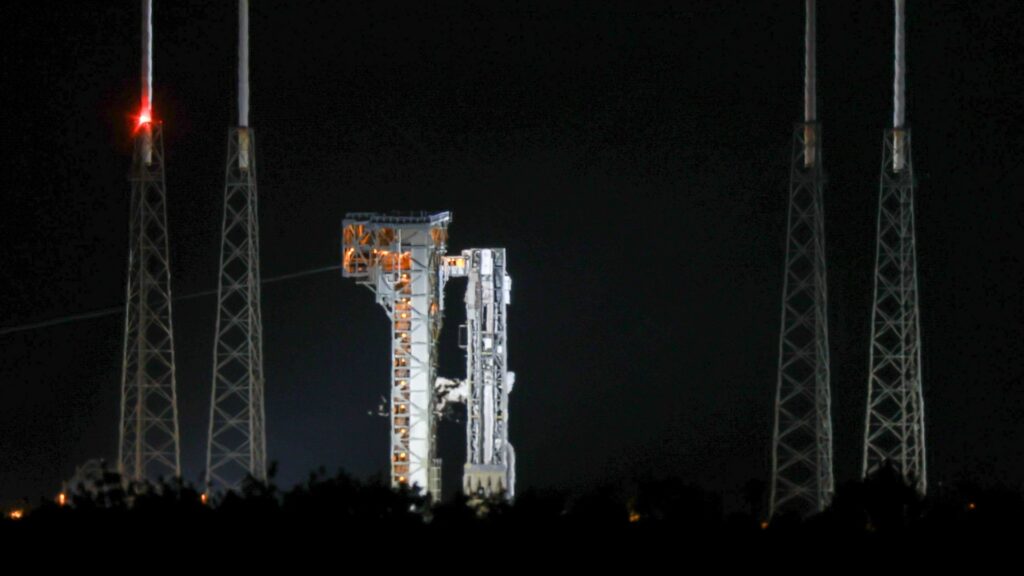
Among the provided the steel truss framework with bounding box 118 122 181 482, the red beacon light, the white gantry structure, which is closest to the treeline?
the steel truss framework with bounding box 118 122 181 482

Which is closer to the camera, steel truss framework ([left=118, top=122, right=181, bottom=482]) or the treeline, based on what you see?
the treeline

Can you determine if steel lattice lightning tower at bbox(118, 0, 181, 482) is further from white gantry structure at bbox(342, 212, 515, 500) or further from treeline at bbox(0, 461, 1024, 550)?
treeline at bbox(0, 461, 1024, 550)

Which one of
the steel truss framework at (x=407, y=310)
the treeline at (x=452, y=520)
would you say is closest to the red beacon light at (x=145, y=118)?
the steel truss framework at (x=407, y=310)

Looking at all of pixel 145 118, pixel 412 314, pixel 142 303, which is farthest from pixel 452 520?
pixel 412 314

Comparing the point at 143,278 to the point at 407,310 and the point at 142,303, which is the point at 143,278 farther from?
the point at 407,310

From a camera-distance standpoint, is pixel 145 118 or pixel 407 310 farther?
pixel 407 310

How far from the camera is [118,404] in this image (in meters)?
64.0

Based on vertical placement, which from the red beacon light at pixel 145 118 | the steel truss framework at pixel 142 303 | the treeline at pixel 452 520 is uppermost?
the red beacon light at pixel 145 118

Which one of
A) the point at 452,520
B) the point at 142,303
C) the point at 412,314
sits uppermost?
the point at 412,314

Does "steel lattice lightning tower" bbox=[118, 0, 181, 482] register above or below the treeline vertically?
above

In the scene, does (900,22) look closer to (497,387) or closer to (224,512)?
(497,387)

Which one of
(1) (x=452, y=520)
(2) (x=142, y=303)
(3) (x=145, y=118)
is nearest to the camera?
(1) (x=452, y=520)

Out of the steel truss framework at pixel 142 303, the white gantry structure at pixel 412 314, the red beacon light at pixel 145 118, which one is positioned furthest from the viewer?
the white gantry structure at pixel 412 314

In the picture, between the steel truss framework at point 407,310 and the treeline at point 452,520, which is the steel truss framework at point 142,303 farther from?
the treeline at point 452,520
